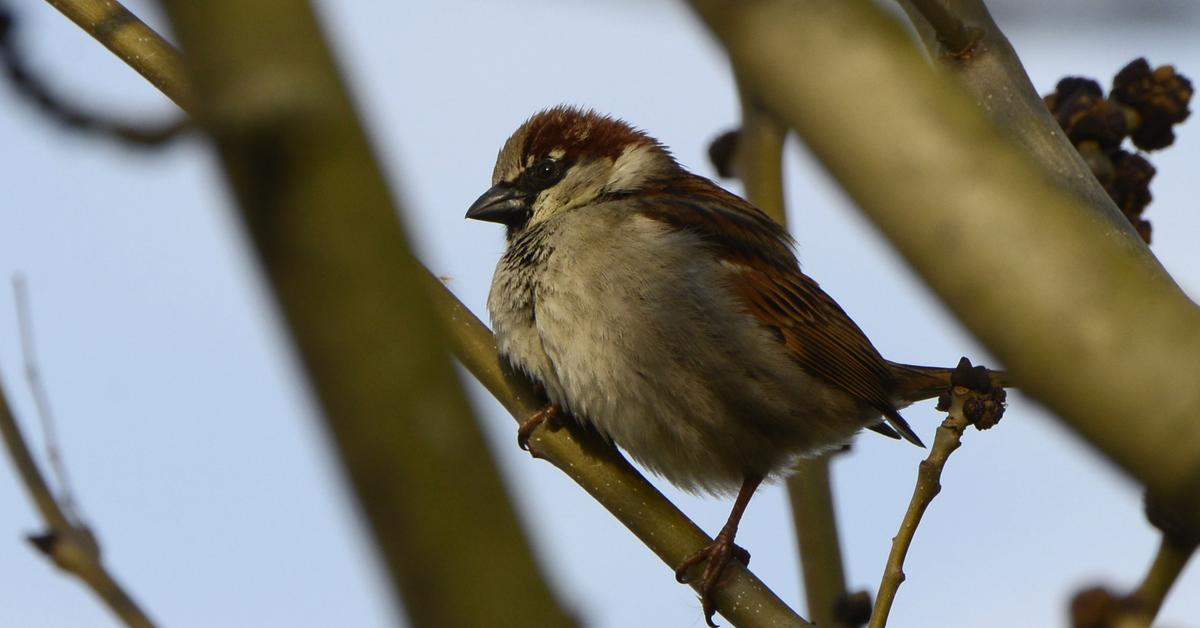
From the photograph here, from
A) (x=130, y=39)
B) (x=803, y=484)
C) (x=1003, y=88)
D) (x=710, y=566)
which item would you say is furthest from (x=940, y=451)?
(x=130, y=39)

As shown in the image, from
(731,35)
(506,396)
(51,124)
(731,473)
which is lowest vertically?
(731,473)

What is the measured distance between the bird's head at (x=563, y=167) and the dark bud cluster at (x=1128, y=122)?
181 cm

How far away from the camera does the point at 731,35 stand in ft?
4.95

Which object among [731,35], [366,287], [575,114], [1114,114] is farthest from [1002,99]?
[575,114]

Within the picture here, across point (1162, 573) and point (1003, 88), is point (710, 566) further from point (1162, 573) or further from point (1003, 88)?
point (1162, 573)

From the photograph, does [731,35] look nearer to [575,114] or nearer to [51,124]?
[51,124]

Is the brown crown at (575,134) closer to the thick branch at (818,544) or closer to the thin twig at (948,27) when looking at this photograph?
the thick branch at (818,544)

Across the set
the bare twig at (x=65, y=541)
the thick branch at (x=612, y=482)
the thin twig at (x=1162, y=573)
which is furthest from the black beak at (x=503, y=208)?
the thin twig at (x=1162, y=573)

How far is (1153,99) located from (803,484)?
4.91 feet

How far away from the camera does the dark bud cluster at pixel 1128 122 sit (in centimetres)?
353

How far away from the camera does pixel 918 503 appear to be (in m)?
2.58

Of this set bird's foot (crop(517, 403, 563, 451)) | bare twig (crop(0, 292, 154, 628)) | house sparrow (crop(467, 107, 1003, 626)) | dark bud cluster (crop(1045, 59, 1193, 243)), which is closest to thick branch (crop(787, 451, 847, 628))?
house sparrow (crop(467, 107, 1003, 626))

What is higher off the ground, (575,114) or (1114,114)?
(575,114)

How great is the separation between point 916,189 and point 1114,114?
235 cm
